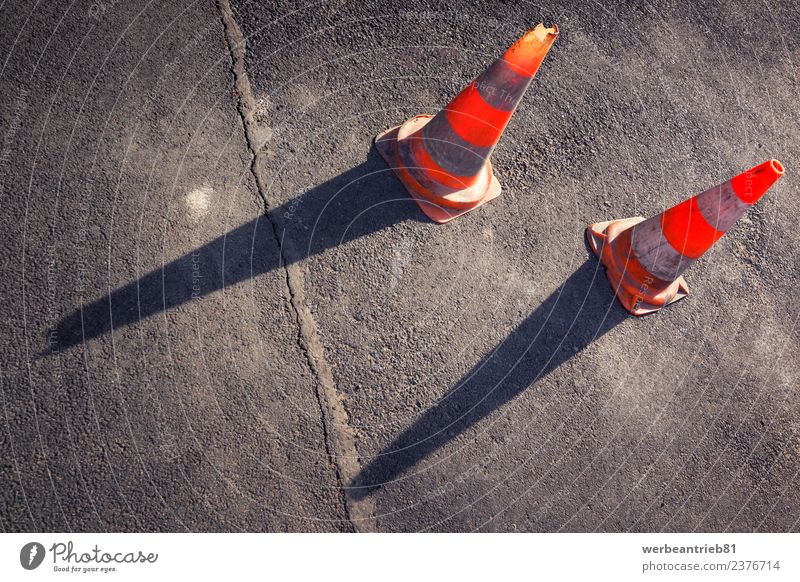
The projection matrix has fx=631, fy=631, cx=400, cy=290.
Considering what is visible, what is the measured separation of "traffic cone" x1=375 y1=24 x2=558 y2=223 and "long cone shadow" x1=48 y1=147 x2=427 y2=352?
0.13 m

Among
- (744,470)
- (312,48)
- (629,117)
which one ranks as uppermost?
(312,48)

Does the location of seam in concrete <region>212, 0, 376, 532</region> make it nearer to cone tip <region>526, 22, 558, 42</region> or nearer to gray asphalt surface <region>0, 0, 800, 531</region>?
gray asphalt surface <region>0, 0, 800, 531</region>

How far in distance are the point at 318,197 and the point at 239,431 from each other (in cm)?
153

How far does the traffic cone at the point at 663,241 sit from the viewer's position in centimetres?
375

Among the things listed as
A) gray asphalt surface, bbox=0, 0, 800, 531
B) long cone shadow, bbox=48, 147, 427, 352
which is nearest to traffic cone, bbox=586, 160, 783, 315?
gray asphalt surface, bbox=0, 0, 800, 531

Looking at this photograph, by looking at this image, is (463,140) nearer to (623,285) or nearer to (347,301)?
(347,301)

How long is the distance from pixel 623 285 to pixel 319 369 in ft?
6.80

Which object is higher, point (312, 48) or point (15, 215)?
point (15, 215)

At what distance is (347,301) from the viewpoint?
3.98 m

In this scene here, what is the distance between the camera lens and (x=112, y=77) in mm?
4059

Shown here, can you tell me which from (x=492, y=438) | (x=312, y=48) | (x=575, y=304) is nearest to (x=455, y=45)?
(x=312, y=48)

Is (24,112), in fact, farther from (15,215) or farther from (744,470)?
(744,470)
